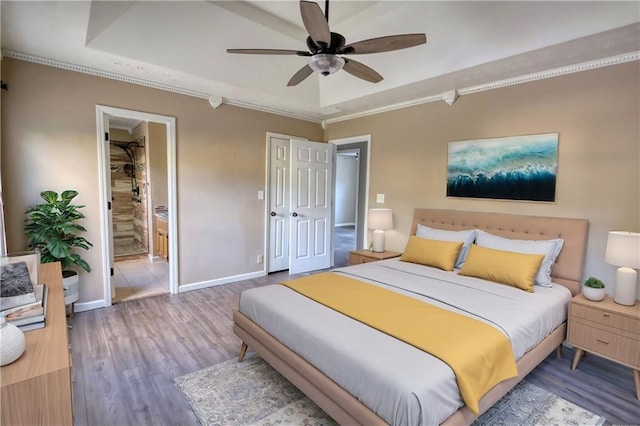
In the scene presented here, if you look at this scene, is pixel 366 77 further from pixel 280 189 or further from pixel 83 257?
pixel 83 257

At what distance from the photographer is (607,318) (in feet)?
7.60

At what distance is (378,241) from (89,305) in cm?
344

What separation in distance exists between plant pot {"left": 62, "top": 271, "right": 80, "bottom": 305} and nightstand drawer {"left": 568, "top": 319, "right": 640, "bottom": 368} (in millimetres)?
4505

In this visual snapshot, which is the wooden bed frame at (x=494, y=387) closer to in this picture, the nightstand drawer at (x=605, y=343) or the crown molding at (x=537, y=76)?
the nightstand drawer at (x=605, y=343)

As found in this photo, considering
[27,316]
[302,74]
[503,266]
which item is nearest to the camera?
[27,316]

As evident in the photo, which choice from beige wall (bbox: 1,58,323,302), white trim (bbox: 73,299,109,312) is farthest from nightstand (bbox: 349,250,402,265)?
white trim (bbox: 73,299,109,312)

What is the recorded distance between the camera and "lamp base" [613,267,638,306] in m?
2.34

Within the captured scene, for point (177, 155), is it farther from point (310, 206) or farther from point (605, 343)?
point (605, 343)

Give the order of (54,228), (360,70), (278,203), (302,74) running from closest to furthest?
(360,70) → (302,74) → (54,228) → (278,203)

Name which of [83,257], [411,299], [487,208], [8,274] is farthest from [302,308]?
[83,257]

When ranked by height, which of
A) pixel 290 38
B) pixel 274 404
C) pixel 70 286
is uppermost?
pixel 290 38

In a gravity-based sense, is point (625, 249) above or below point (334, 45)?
below

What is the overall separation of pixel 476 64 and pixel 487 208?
1.49 m

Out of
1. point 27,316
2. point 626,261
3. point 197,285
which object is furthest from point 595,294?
point 197,285
